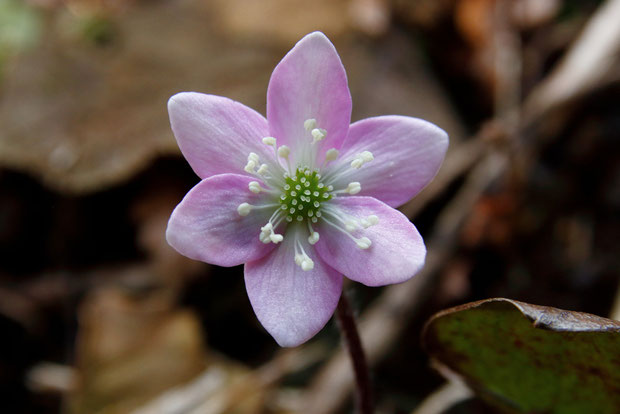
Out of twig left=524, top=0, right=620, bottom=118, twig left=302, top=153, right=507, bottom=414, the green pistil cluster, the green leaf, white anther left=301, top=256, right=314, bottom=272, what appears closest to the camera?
the green leaf

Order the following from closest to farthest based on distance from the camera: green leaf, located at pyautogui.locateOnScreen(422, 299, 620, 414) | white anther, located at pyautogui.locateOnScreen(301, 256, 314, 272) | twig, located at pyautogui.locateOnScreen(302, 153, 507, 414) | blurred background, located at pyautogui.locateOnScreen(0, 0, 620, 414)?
green leaf, located at pyautogui.locateOnScreen(422, 299, 620, 414) < white anther, located at pyautogui.locateOnScreen(301, 256, 314, 272) < twig, located at pyautogui.locateOnScreen(302, 153, 507, 414) < blurred background, located at pyautogui.locateOnScreen(0, 0, 620, 414)

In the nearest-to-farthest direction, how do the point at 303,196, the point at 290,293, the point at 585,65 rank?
the point at 290,293
the point at 303,196
the point at 585,65

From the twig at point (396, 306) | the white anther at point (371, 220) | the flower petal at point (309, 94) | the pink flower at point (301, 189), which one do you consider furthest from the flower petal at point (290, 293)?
the twig at point (396, 306)

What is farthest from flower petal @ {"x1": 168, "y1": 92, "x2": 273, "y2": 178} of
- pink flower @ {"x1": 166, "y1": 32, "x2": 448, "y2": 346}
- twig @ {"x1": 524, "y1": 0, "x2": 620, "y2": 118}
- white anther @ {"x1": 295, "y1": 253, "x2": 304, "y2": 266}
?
twig @ {"x1": 524, "y1": 0, "x2": 620, "y2": 118}

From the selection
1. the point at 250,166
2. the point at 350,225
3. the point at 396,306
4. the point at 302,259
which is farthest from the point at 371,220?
the point at 396,306

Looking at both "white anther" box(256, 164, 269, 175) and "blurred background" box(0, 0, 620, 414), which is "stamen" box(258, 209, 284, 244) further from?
Answer: "blurred background" box(0, 0, 620, 414)

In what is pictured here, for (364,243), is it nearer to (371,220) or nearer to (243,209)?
(371,220)
